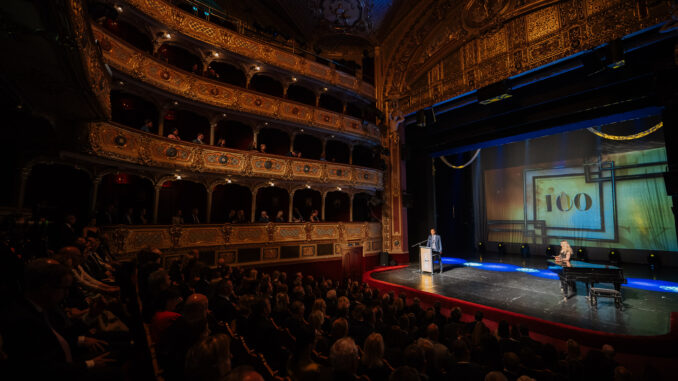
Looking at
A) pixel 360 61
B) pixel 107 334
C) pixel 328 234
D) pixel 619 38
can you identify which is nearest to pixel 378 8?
pixel 360 61

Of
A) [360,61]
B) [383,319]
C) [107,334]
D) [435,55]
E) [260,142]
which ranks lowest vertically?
[383,319]

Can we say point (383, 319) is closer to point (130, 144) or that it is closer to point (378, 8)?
point (130, 144)

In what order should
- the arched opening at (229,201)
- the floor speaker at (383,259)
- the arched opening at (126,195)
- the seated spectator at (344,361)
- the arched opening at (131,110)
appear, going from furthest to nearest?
1. the floor speaker at (383,259)
2. the arched opening at (229,201)
3. the arched opening at (131,110)
4. the arched opening at (126,195)
5. the seated spectator at (344,361)

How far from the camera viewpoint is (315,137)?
49.8 feet

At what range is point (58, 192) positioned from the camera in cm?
877

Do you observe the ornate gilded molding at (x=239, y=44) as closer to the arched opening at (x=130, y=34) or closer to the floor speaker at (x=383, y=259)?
the arched opening at (x=130, y=34)

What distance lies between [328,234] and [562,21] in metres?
11.9

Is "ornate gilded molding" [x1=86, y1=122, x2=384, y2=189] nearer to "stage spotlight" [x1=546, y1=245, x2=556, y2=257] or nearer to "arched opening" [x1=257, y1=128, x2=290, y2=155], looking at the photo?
"arched opening" [x1=257, y1=128, x2=290, y2=155]

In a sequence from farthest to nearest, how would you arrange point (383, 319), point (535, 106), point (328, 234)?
point (328, 234)
point (535, 106)
point (383, 319)

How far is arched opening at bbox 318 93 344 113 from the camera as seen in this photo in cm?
1592

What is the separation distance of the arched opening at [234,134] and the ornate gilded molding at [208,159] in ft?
7.02

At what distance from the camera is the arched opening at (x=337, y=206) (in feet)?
52.3

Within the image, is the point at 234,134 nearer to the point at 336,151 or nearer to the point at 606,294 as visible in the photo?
the point at 336,151

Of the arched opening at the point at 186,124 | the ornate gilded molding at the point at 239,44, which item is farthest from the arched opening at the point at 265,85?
the arched opening at the point at 186,124
